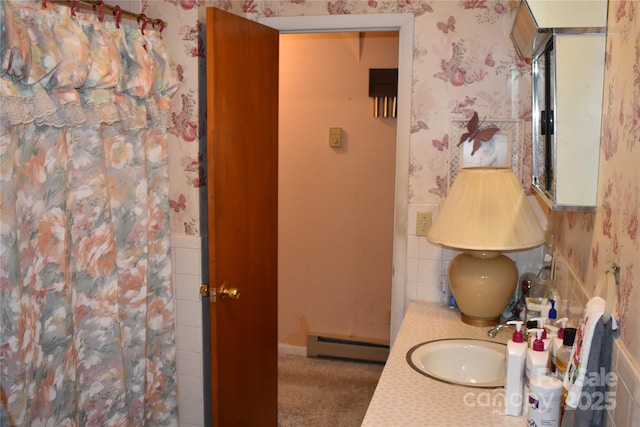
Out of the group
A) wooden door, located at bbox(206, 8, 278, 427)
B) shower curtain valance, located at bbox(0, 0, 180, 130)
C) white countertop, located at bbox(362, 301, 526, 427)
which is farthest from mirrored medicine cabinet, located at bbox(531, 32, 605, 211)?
shower curtain valance, located at bbox(0, 0, 180, 130)

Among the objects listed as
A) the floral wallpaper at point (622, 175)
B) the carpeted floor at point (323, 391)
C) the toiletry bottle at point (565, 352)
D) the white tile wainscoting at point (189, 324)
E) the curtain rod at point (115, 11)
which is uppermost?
the curtain rod at point (115, 11)

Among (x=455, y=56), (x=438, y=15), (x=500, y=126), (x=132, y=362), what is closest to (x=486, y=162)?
(x=500, y=126)

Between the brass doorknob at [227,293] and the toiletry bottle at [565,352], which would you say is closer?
the toiletry bottle at [565,352]

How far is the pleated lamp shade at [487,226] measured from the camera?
1.92 metres

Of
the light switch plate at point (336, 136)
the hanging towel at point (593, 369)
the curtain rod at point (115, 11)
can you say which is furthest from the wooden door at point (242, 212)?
the hanging towel at point (593, 369)

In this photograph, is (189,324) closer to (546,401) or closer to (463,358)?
(463,358)

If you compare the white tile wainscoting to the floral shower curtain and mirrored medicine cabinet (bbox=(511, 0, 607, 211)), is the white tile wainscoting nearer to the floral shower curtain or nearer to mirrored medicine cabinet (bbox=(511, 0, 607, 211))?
the floral shower curtain

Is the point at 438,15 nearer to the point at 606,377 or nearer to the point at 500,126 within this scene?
the point at 500,126

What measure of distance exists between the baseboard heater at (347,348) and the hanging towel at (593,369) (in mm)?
2557

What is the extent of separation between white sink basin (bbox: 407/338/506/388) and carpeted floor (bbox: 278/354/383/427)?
1308 millimetres

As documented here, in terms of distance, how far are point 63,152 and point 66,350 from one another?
58cm

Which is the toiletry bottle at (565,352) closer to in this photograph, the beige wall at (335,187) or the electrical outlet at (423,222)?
the electrical outlet at (423,222)

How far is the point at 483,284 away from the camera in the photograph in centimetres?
207

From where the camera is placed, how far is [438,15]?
90.9 inches
